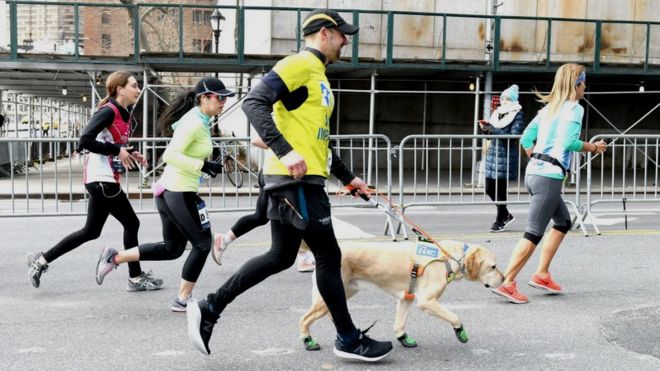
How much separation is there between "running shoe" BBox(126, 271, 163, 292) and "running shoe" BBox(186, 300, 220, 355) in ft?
7.30

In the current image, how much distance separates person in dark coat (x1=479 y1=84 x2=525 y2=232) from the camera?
10102mm

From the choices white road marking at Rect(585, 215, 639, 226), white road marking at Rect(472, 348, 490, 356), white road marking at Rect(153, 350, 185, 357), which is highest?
white road marking at Rect(585, 215, 639, 226)

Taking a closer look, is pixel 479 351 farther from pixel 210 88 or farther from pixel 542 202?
pixel 210 88

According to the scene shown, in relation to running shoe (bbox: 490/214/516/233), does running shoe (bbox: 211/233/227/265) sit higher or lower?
higher

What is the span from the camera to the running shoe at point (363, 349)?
4504 mm

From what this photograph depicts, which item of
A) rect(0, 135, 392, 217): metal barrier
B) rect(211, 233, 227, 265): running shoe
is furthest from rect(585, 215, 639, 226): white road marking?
rect(211, 233, 227, 265): running shoe

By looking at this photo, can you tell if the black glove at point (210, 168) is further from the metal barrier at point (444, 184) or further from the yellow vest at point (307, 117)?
the metal barrier at point (444, 184)

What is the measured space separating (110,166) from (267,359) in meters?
2.45

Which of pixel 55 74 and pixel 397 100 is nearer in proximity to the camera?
pixel 55 74

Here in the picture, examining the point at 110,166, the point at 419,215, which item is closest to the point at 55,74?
the point at 419,215

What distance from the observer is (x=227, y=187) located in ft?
42.6

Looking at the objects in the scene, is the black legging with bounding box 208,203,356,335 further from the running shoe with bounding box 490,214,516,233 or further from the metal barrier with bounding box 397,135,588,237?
the running shoe with bounding box 490,214,516,233

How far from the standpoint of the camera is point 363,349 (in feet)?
14.8

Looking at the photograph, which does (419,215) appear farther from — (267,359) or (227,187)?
(267,359)
